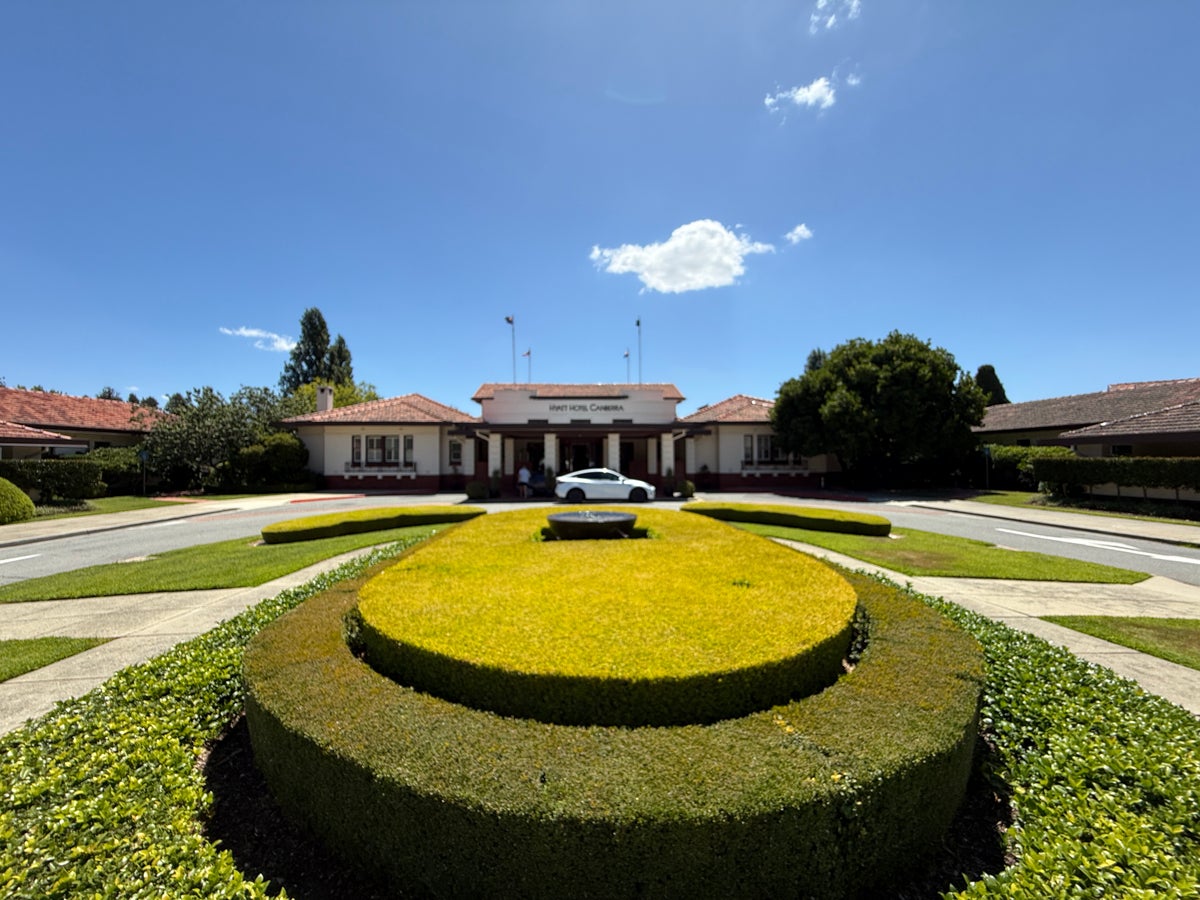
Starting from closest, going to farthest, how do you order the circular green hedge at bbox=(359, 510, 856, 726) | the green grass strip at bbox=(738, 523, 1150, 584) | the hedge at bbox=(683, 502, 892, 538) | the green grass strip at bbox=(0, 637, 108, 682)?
the circular green hedge at bbox=(359, 510, 856, 726) → the green grass strip at bbox=(0, 637, 108, 682) → the green grass strip at bbox=(738, 523, 1150, 584) → the hedge at bbox=(683, 502, 892, 538)

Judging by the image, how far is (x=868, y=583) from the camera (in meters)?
6.25

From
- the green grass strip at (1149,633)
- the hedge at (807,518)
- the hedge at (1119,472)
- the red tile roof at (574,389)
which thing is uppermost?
the red tile roof at (574,389)

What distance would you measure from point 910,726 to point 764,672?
0.81 metres

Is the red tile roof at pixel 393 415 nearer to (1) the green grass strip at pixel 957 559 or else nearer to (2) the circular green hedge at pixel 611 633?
(1) the green grass strip at pixel 957 559

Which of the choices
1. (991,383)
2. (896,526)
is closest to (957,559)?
(896,526)

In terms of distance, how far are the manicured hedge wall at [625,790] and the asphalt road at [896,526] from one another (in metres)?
10.0

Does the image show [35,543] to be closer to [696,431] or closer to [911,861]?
[911,861]

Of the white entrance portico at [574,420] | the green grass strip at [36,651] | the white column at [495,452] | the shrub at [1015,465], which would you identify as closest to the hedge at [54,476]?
the white entrance portico at [574,420]

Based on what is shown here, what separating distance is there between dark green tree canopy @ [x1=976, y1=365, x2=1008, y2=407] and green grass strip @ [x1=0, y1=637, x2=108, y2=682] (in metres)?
56.8

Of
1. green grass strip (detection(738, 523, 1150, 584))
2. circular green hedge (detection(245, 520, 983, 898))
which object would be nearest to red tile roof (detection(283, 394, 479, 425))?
green grass strip (detection(738, 523, 1150, 584))

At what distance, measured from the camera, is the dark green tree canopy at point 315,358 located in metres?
62.2

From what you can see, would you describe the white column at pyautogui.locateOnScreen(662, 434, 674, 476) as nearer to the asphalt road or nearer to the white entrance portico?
the white entrance portico

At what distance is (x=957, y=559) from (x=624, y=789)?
10.1 meters

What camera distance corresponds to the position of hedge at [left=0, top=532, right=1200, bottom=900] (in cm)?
223
